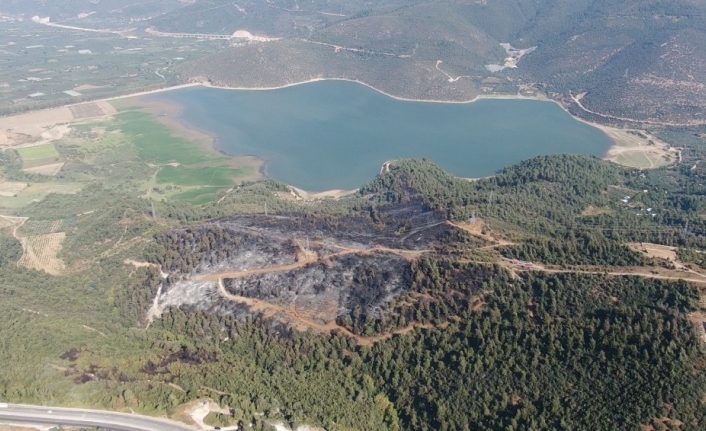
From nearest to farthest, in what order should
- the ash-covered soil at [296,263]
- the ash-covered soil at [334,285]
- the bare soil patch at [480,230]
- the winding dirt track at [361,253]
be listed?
the winding dirt track at [361,253] < the ash-covered soil at [334,285] < the ash-covered soil at [296,263] < the bare soil patch at [480,230]

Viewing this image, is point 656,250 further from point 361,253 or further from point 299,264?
point 299,264

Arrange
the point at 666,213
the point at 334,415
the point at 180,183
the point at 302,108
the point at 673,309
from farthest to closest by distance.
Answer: the point at 302,108, the point at 180,183, the point at 666,213, the point at 673,309, the point at 334,415

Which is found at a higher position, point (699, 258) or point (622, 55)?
point (622, 55)

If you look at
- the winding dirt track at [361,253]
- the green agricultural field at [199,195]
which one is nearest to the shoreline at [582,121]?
the green agricultural field at [199,195]

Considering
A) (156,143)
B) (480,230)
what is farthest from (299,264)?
(156,143)

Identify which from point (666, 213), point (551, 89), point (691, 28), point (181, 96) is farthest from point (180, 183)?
point (691, 28)

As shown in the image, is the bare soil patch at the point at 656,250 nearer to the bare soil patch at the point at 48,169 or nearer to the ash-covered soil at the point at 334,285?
the ash-covered soil at the point at 334,285

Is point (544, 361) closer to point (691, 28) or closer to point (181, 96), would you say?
point (181, 96)
